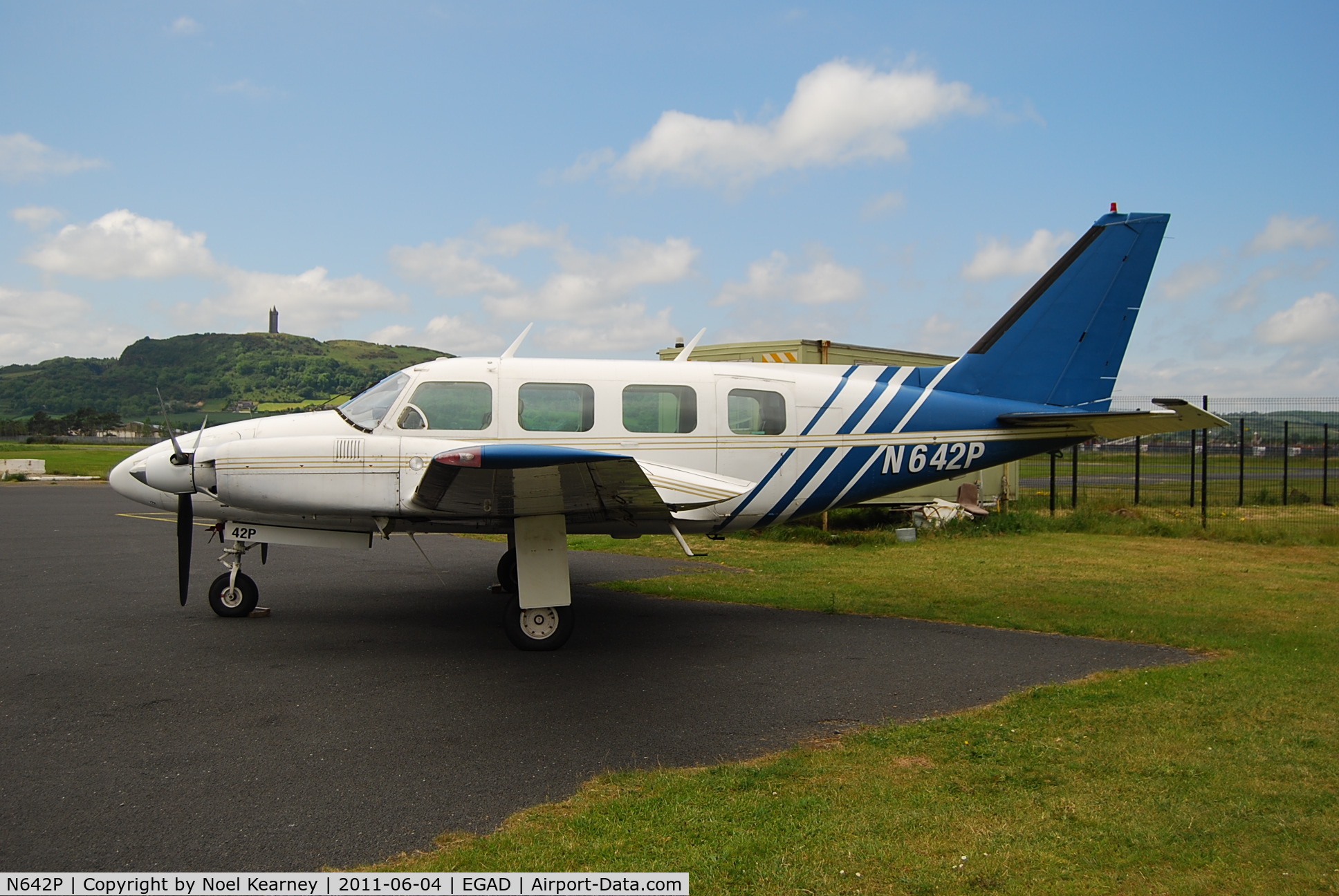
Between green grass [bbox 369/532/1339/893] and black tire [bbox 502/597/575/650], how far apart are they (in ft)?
10.2

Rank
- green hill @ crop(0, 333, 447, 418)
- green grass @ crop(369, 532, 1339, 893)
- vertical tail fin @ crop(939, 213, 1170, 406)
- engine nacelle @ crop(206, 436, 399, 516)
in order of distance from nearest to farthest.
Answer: green grass @ crop(369, 532, 1339, 893)
engine nacelle @ crop(206, 436, 399, 516)
vertical tail fin @ crop(939, 213, 1170, 406)
green hill @ crop(0, 333, 447, 418)

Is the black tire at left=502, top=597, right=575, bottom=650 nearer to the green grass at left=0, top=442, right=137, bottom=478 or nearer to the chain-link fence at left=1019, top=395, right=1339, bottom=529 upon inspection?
the chain-link fence at left=1019, top=395, right=1339, bottom=529

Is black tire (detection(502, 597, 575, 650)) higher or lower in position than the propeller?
lower

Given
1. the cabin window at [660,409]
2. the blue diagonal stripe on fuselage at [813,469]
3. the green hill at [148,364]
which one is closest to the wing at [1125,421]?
the blue diagonal stripe on fuselage at [813,469]

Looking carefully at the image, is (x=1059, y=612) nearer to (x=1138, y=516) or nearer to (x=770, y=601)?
(x=770, y=601)

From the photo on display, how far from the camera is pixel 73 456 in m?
59.7

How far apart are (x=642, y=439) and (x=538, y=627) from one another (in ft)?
7.14

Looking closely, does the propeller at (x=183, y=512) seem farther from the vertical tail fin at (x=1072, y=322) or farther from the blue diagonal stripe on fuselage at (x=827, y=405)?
the vertical tail fin at (x=1072, y=322)

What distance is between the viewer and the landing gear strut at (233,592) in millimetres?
8992

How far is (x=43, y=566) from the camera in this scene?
12.3m

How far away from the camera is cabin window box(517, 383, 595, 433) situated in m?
8.49

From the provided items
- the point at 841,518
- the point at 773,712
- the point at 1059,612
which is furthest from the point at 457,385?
the point at 841,518

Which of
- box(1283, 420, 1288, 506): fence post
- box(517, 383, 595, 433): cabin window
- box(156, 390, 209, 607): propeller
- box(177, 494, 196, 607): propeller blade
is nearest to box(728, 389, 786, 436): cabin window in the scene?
box(517, 383, 595, 433): cabin window

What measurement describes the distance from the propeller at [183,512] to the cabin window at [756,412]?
5357mm
